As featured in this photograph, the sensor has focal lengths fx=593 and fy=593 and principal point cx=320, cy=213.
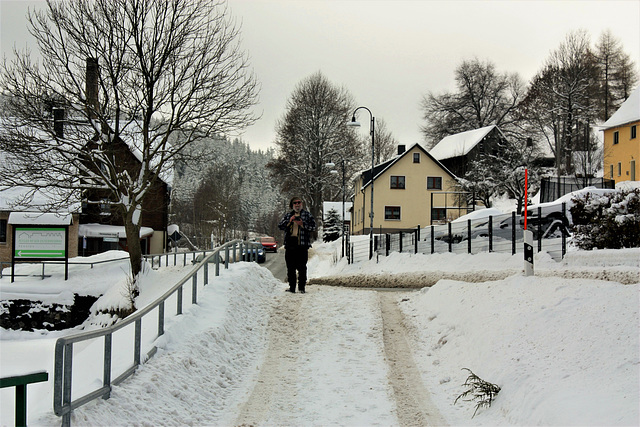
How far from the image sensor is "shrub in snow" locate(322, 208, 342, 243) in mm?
61256

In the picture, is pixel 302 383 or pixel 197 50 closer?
pixel 302 383

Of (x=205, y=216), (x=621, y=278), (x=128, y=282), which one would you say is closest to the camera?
(x=621, y=278)

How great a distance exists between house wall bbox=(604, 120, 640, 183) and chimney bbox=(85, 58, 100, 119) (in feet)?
131

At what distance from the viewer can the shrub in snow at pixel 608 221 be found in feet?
41.0

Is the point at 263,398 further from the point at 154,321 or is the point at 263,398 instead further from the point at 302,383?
the point at 154,321

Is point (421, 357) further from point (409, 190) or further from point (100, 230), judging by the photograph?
point (409, 190)

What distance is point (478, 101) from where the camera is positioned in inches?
2781

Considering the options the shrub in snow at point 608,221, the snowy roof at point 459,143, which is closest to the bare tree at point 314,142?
the snowy roof at point 459,143

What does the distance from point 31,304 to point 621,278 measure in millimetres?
23993

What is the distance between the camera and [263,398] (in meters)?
6.87

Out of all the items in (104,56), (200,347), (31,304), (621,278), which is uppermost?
(104,56)

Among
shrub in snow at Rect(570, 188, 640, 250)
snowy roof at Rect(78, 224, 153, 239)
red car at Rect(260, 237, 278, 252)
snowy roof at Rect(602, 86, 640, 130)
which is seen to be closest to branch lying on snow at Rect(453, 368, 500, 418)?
shrub in snow at Rect(570, 188, 640, 250)

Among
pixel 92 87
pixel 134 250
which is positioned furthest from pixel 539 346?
pixel 92 87

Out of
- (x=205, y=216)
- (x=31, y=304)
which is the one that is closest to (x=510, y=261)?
(x=31, y=304)
